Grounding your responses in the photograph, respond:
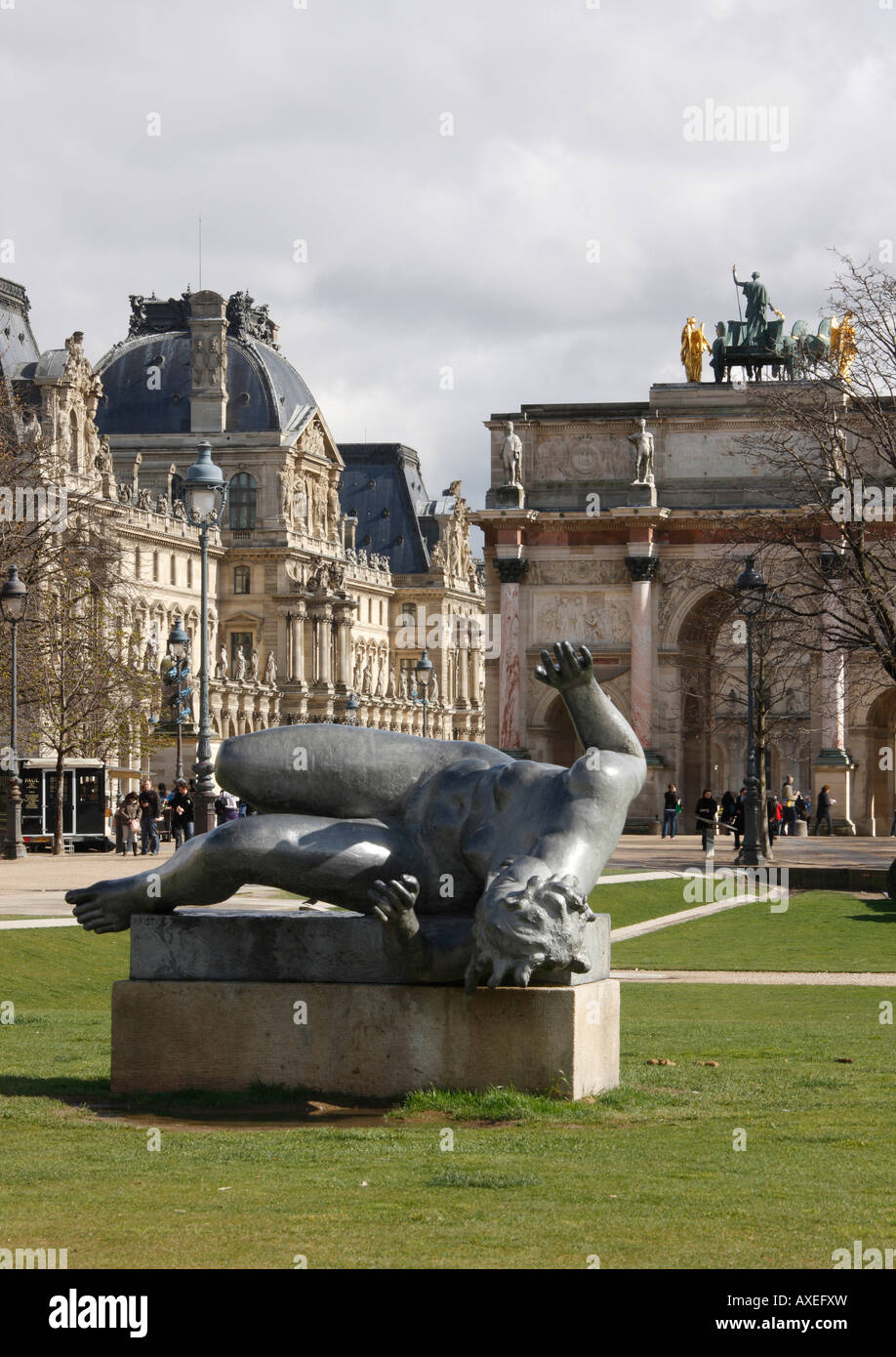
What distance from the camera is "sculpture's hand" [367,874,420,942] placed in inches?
385

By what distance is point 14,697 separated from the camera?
150ft

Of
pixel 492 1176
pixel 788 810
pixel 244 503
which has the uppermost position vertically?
pixel 244 503

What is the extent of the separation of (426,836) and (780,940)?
1679 cm

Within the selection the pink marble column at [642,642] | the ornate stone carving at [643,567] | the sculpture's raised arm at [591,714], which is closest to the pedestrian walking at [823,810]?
the pink marble column at [642,642]

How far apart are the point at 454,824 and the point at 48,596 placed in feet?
145

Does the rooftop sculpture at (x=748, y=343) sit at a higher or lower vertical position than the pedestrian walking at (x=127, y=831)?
higher

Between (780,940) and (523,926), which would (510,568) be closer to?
(780,940)

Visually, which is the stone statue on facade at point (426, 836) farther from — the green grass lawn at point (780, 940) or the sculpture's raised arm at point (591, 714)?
the green grass lawn at point (780, 940)

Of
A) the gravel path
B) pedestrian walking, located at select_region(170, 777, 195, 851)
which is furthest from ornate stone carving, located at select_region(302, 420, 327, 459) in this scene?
the gravel path

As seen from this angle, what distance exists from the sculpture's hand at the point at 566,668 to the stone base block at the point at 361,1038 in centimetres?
141

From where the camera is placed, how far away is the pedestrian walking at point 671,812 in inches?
2562

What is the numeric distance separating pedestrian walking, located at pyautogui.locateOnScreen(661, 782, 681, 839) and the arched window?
73.7m
